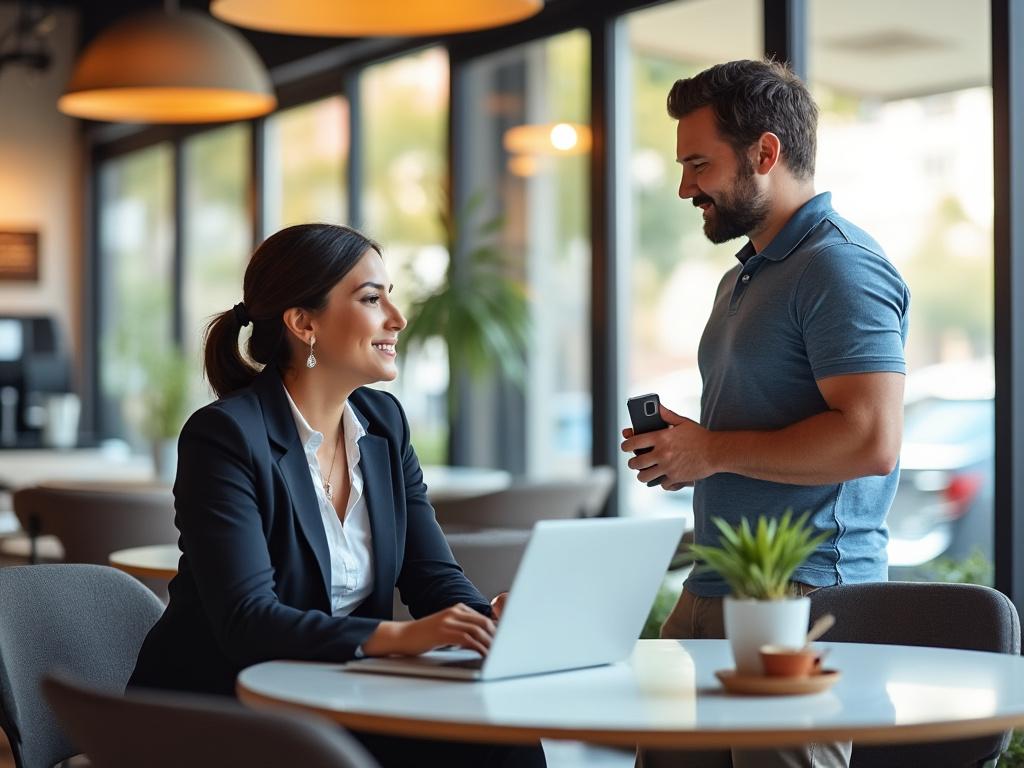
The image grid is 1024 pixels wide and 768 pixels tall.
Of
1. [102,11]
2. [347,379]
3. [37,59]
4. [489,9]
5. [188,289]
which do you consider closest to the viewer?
[347,379]

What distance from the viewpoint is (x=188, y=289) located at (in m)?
9.17

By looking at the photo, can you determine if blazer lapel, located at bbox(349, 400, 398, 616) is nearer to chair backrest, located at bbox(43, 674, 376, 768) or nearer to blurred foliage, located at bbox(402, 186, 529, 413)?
chair backrest, located at bbox(43, 674, 376, 768)

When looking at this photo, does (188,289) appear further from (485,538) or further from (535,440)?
(485,538)

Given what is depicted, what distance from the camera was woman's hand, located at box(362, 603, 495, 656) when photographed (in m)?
2.01

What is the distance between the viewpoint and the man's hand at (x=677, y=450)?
251cm

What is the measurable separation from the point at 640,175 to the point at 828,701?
3.96 metres

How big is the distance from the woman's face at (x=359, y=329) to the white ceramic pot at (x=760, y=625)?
2.97 ft

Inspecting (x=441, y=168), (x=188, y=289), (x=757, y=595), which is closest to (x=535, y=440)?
(x=441, y=168)

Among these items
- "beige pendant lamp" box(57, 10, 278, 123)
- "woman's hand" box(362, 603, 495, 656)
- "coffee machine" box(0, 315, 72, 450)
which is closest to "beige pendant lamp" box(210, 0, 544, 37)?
"beige pendant lamp" box(57, 10, 278, 123)

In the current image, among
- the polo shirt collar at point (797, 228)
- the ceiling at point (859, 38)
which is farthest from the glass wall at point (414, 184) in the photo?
the polo shirt collar at point (797, 228)

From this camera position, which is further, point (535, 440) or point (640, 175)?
point (535, 440)

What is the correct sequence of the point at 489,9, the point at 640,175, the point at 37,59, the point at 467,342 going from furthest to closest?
1. the point at 37,59
2. the point at 467,342
3. the point at 640,175
4. the point at 489,9

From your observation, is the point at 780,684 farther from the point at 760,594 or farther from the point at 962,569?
the point at 962,569

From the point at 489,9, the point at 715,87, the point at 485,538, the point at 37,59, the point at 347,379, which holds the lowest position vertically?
the point at 485,538
